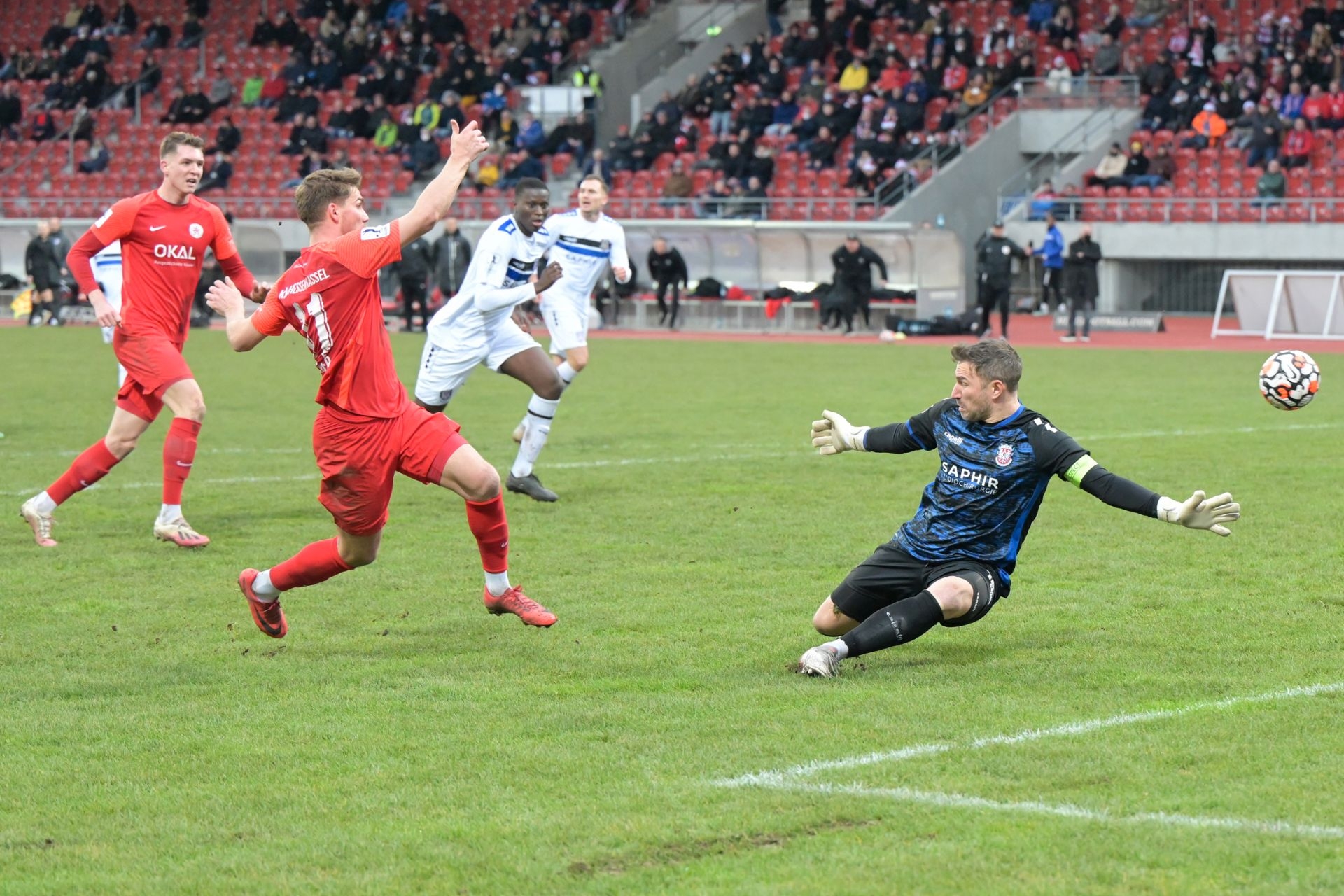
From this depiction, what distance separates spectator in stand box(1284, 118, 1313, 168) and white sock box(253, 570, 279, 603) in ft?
94.2

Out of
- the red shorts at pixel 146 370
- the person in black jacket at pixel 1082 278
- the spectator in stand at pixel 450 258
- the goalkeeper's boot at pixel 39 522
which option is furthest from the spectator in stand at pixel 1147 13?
the goalkeeper's boot at pixel 39 522

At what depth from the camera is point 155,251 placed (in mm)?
9891

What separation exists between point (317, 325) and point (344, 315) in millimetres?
114

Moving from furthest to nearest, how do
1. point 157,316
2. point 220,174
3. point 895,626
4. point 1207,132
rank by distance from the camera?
point 220,174 → point 1207,132 → point 157,316 → point 895,626

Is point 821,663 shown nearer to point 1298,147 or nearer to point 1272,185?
point 1272,185

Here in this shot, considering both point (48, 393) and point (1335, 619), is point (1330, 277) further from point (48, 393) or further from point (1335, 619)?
point (1335, 619)

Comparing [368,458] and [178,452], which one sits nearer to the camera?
[368,458]

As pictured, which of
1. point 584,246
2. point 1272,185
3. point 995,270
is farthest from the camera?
point 1272,185

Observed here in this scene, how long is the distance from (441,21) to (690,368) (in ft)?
84.2

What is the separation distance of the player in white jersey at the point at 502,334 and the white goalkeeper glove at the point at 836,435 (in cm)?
449

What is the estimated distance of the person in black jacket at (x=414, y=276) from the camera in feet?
104

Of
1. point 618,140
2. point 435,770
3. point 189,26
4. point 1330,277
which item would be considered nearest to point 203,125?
point 189,26

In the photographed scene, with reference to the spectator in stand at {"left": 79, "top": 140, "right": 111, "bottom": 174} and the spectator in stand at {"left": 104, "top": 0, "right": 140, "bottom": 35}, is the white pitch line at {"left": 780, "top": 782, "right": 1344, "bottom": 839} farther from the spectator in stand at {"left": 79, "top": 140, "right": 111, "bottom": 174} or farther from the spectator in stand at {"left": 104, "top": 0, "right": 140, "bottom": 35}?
the spectator in stand at {"left": 104, "top": 0, "right": 140, "bottom": 35}

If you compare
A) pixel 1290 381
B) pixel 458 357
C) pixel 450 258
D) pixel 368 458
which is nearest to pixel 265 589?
pixel 368 458
